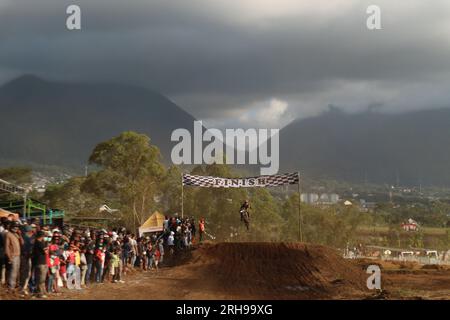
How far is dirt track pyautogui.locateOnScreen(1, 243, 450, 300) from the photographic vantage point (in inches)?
745

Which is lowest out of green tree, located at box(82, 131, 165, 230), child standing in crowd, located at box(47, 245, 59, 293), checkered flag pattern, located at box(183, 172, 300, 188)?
child standing in crowd, located at box(47, 245, 59, 293)

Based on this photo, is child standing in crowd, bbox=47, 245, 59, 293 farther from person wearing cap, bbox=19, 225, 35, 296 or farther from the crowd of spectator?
person wearing cap, bbox=19, 225, 35, 296

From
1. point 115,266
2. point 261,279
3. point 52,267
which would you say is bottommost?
point 261,279

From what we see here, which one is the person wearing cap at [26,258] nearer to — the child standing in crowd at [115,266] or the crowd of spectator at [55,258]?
the crowd of spectator at [55,258]

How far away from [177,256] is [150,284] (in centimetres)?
861

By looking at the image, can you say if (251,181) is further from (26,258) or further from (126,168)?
(126,168)

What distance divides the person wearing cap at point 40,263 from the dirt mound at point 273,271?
6.70 m

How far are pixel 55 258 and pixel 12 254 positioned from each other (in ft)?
5.33

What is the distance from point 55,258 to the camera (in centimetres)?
1684

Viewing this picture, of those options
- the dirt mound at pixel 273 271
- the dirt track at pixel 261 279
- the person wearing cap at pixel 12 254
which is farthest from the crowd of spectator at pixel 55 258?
the dirt mound at pixel 273 271

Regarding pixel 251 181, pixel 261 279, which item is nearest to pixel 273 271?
pixel 261 279

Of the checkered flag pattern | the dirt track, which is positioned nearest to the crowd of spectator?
the dirt track
